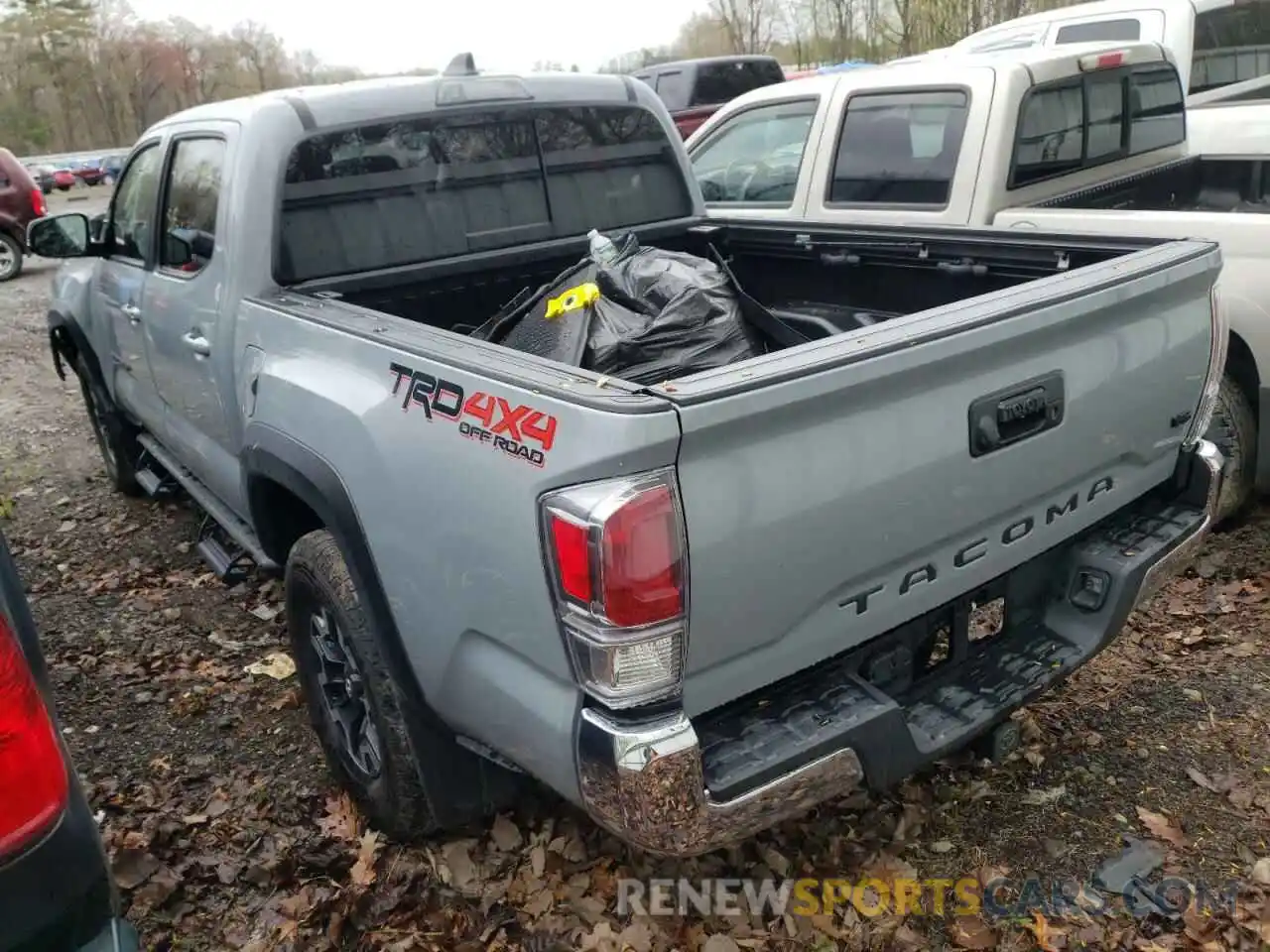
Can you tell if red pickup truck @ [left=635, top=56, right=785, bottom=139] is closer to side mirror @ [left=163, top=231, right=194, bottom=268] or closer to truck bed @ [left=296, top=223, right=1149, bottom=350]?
truck bed @ [left=296, top=223, right=1149, bottom=350]

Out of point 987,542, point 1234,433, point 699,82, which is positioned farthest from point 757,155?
point 699,82

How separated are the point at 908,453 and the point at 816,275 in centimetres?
181

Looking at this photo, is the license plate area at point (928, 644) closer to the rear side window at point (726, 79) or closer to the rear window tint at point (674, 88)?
the rear window tint at point (674, 88)

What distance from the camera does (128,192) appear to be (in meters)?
4.46

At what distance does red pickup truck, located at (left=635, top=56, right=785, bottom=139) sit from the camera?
15.5 m

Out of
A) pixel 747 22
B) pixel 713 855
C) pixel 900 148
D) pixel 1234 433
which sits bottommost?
pixel 713 855

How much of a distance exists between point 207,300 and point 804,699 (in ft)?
7.72

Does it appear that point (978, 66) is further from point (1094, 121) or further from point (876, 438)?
point (876, 438)

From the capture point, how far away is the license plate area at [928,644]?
2348 mm

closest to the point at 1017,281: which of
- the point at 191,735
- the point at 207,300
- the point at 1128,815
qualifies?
the point at 1128,815

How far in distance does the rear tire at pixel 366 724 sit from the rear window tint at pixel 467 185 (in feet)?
3.49

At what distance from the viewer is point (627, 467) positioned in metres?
1.76

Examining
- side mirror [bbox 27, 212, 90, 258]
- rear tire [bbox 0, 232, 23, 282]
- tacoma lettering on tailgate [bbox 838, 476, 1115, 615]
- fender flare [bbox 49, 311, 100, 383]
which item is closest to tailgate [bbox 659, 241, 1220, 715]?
tacoma lettering on tailgate [bbox 838, 476, 1115, 615]

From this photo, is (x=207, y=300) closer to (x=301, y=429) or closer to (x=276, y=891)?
(x=301, y=429)
